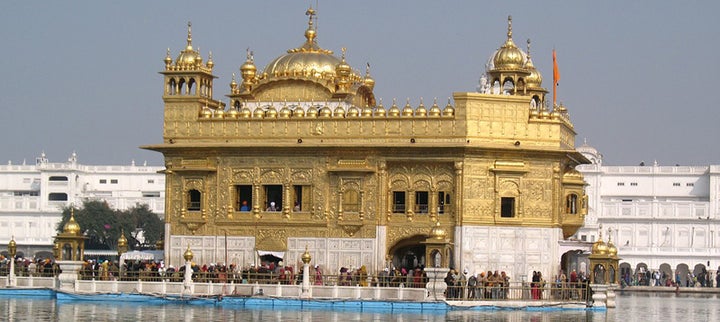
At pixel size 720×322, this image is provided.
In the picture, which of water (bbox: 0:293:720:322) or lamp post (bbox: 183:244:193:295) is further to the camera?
lamp post (bbox: 183:244:193:295)

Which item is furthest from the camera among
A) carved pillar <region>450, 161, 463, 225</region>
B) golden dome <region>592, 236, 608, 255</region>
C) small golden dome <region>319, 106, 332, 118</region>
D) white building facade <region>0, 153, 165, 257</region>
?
white building facade <region>0, 153, 165, 257</region>

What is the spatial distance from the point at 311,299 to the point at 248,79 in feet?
34.2

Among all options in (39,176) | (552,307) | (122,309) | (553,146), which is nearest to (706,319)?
(552,307)

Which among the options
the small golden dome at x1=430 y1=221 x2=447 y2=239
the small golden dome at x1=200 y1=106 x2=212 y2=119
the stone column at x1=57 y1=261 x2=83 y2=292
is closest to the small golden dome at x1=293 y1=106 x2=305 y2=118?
the small golden dome at x1=200 y1=106 x2=212 y2=119

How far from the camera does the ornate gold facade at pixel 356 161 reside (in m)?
38.9

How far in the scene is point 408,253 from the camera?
41625 millimetres

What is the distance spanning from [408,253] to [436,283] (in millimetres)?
6524

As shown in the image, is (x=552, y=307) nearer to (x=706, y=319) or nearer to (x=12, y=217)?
(x=706, y=319)

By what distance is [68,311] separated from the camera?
32.6 metres

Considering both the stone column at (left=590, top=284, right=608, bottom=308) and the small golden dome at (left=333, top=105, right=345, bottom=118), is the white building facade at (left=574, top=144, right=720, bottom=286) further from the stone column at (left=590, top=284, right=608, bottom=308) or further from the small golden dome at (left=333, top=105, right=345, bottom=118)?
the stone column at (left=590, top=284, right=608, bottom=308)

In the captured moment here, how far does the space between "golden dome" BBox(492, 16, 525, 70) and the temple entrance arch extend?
17.9 feet

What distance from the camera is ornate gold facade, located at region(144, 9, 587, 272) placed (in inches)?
1533

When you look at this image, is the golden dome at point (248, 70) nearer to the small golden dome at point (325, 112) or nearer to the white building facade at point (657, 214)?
the small golden dome at point (325, 112)

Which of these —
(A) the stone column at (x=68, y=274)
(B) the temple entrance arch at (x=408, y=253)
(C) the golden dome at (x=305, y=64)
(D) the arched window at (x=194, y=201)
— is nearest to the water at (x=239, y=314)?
(A) the stone column at (x=68, y=274)
